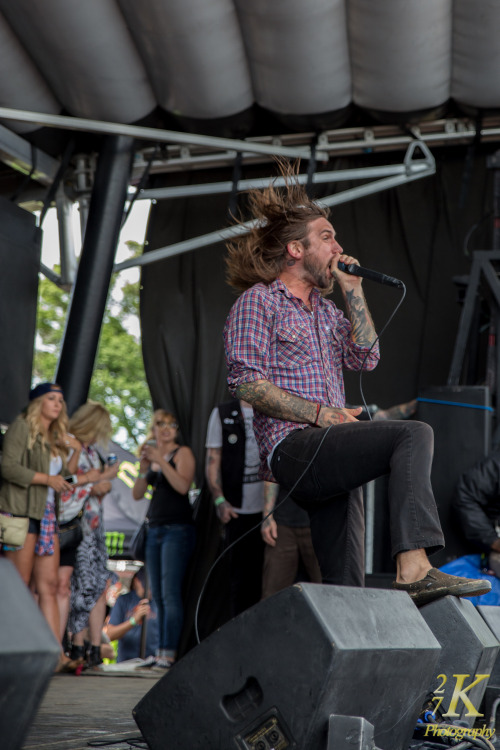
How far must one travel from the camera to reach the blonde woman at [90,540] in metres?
5.37

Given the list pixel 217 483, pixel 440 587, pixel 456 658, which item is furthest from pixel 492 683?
pixel 217 483

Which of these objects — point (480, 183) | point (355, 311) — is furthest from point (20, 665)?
point (480, 183)

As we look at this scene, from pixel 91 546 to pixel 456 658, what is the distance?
359cm

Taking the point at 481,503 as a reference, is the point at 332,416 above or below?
above

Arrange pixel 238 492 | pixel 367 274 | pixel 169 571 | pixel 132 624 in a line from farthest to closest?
1. pixel 132 624
2. pixel 169 571
3. pixel 238 492
4. pixel 367 274

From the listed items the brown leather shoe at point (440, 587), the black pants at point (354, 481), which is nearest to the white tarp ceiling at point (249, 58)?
the black pants at point (354, 481)

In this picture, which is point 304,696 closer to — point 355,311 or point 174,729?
point 174,729

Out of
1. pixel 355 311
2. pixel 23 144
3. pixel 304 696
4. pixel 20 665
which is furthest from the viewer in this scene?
pixel 23 144

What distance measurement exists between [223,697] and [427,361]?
17.5 ft

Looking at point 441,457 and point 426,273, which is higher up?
point 426,273

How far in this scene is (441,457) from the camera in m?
4.97

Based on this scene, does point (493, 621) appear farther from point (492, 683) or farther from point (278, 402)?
point (278, 402)

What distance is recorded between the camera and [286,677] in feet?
4.97

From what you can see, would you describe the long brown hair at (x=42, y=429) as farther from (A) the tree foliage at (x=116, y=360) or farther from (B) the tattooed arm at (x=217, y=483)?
(A) the tree foliage at (x=116, y=360)
